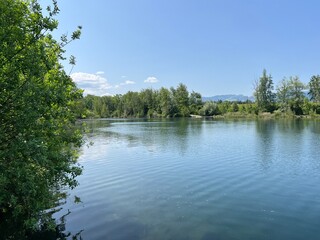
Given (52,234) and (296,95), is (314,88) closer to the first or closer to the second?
(296,95)

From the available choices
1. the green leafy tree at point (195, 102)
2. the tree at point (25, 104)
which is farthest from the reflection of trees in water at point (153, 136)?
the green leafy tree at point (195, 102)

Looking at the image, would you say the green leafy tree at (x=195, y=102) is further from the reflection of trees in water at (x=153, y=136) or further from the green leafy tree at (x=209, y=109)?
the reflection of trees in water at (x=153, y=136)

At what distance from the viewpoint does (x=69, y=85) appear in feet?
35.9

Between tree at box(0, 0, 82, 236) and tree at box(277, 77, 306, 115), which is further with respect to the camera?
tree at box(277, 77, 306, 115)

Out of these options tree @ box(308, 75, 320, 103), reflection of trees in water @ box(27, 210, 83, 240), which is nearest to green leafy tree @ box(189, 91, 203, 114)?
tree @ box(308, 75, 320, 103)

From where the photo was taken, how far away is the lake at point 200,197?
11281 millimetres

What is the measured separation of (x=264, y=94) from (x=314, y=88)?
75.7 feet

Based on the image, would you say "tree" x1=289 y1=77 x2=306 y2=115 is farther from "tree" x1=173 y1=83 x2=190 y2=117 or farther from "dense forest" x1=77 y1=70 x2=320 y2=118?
"tree" x1=173 y1=83 x2=190 y2=117

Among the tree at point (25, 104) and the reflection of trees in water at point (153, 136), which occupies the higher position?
the tree at point (25, 104)

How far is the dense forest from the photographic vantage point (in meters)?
107

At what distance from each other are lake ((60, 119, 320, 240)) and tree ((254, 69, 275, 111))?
300 feet

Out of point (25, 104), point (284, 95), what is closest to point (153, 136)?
point (25, 104)

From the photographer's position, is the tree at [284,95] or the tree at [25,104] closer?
the tree at [25,104]

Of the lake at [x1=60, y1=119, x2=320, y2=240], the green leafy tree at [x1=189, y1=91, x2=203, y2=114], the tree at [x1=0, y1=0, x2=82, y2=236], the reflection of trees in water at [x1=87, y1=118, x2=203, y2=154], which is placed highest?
the green leafy tree at [x1=189, y1=91, x2=203, y2=114]
